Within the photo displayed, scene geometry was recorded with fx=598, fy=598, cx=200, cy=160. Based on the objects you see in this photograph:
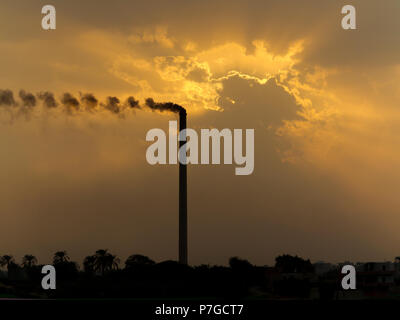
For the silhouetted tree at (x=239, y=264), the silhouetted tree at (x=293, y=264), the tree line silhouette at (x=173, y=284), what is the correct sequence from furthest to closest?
the silhouetted tree at (x=293, y=264)
the silhouetted tree at (x=239, y=264)
the tree line silhouette at (x=173, y=284)

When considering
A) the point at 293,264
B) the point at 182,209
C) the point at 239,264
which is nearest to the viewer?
the point at 182,209

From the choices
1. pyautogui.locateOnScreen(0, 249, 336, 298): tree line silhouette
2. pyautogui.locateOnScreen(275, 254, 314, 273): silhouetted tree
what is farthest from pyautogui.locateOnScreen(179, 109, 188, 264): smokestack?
pyautogui.locateOnScreen(275, 254, 314, 273): silhouetted tree

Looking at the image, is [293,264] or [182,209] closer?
[182,209]

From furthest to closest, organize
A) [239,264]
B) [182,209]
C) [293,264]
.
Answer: [293,264] < [239,264] < [182,209]

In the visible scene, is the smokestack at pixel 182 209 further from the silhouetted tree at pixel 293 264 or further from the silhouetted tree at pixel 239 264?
the silhouetted tree at pixel 293 264

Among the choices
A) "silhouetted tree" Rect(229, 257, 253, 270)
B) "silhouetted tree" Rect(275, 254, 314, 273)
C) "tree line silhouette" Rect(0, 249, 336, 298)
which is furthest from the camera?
"silhouetted tree" Rect(275, 254, 314, 273)

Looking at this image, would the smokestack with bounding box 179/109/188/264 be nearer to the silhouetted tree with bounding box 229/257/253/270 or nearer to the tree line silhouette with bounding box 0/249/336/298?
the tree line silhouette with bounding box 0/249/336/298

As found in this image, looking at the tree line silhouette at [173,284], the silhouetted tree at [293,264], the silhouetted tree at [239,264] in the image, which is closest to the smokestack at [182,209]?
the tree line silhouette at [173,284]

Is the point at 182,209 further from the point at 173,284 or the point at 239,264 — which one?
the point at 239,264

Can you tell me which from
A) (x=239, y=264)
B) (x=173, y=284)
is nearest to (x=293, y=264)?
(x=239, y=264)

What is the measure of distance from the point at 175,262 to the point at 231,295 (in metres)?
14.8

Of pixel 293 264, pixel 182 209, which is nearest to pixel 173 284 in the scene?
pixel 182 209
